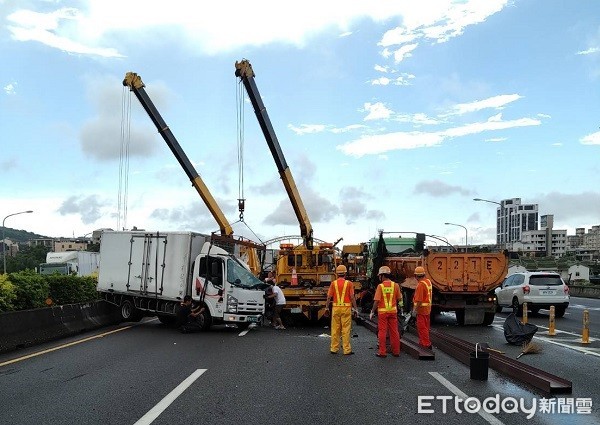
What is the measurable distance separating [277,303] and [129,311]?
4907mm

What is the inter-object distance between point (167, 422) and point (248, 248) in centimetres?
1591

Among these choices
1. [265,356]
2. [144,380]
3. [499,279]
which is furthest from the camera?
[499,279]

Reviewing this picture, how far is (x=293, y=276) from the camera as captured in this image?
18.5 meters

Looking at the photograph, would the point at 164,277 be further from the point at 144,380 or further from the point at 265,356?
the point at 144,380

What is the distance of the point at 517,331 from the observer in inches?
500

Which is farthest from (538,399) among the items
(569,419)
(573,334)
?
(573,334)

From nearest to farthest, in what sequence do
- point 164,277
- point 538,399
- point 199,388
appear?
point 538,399, point 199,388, point 164,277

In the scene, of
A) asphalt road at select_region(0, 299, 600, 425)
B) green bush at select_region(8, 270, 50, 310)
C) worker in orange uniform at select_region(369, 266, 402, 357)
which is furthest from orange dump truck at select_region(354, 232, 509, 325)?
green bush at select_region(8, 270, 50, 310)

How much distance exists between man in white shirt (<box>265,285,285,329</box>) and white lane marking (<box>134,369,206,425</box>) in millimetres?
7893

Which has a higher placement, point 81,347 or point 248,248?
point 248,248

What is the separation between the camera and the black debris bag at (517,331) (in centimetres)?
1219

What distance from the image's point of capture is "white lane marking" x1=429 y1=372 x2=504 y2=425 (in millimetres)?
6469

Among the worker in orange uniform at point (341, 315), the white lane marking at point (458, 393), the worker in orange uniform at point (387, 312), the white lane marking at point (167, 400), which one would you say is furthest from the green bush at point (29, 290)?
the white lane marking at point (458, 393)

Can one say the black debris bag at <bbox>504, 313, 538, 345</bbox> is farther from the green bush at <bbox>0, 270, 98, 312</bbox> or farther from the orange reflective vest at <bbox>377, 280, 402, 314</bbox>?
the green bush at <bbox>0, 270, 98, 312</bbox>
